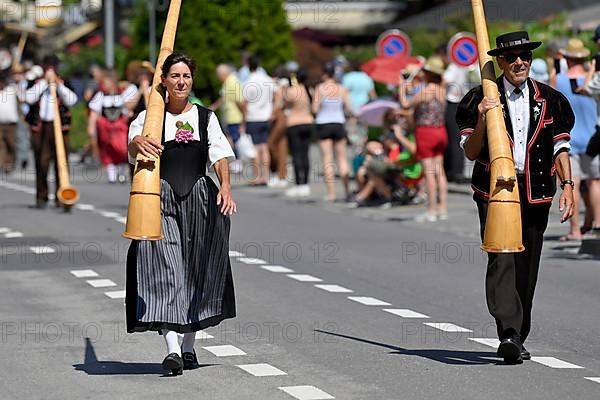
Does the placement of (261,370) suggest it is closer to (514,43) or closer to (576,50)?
(514,43)

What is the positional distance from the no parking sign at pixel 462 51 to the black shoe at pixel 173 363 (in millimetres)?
15630

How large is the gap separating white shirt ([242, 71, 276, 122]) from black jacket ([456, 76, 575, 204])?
1692 cm

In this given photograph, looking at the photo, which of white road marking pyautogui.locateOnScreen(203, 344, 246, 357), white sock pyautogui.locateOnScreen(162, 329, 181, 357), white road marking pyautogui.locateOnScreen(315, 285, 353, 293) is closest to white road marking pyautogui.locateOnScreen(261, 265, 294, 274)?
white road marking pyautogui.locateOnScreen(315, 285, 353, 293)

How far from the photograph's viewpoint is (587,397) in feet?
27.7

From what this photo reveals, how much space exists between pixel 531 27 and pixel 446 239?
11.4 meters

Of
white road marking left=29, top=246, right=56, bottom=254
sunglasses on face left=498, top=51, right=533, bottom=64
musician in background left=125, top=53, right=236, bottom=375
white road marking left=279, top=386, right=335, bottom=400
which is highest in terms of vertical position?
sunglasses on face left=498, top=51, right=533, bottom=64

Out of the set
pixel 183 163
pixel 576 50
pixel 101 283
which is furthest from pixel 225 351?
pixel 576 50

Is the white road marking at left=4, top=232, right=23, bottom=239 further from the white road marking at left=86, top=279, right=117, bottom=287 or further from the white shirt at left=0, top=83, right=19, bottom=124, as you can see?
the white shirt at left=0, top=83, right=19, bottom=124

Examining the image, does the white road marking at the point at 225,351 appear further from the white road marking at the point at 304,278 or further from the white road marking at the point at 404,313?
the white road marking at the point at 304,278

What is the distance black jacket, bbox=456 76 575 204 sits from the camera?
9.52 meters

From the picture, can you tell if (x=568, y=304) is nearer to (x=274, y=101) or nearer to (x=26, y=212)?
(x=26, y=212)

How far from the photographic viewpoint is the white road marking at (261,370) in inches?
363

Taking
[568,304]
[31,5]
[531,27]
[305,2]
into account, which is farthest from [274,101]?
[31,5]

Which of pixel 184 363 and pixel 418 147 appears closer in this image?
pixel 184 363
